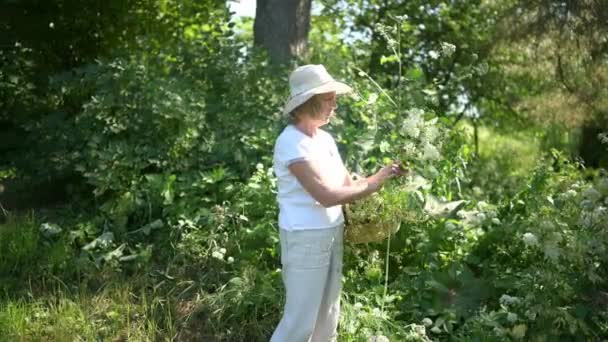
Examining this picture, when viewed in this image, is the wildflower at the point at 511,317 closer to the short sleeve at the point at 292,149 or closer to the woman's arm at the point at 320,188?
the woman's arm at the point at 320,188

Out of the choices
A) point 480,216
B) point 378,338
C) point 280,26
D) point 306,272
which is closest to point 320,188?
point 306,272

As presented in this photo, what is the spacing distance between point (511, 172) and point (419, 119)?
20.1 ft

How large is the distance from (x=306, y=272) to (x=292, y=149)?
0.55m

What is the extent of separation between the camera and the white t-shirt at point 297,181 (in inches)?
116

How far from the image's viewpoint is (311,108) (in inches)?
120

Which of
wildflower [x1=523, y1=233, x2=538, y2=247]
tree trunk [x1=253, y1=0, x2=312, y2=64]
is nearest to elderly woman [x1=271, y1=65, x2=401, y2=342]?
wildflower [x1=523, y1=233, x2=538, y2=247]

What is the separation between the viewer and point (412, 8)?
8.62 meters

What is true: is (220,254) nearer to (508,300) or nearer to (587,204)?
(508,300)

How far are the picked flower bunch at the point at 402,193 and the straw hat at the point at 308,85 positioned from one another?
1.25 ft

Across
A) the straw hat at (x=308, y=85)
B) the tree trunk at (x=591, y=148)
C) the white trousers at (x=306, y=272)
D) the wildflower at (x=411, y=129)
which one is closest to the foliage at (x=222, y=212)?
the wildflower at (x=411, y=129)

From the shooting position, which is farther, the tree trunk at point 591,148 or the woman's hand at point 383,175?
the tree trunk at point 591,148

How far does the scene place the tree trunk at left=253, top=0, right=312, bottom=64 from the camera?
6.17m

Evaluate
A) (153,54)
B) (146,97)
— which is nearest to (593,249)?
(146,97)

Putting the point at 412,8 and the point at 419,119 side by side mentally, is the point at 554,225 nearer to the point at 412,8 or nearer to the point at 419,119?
the point at 419,119
